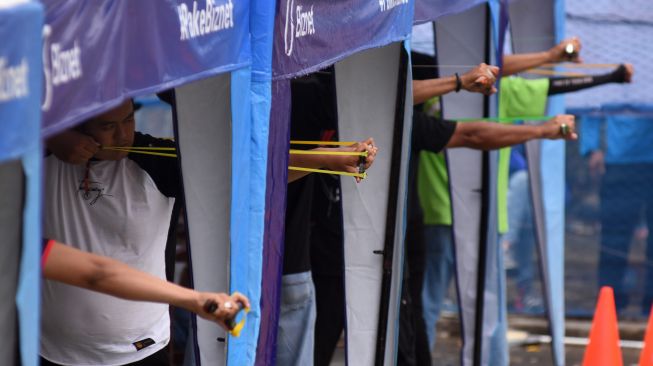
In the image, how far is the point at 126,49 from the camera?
251 cm

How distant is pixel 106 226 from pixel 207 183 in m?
0.30

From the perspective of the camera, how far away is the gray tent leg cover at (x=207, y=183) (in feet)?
10.8

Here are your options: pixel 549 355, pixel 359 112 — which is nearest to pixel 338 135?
pixel 359 112

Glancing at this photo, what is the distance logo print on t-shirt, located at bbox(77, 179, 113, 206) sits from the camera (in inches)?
130

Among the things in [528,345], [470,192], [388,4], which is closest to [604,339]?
[470,192]

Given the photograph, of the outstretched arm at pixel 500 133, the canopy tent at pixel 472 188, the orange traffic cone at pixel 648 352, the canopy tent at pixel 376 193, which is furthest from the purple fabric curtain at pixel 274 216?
the orange traffic cone at pixel 648 352

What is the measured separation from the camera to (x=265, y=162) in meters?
3.35

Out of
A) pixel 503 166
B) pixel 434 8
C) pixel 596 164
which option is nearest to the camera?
pixel 434 8

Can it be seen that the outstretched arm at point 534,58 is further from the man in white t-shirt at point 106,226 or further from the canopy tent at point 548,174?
the man in white t-shirt at point 106,226

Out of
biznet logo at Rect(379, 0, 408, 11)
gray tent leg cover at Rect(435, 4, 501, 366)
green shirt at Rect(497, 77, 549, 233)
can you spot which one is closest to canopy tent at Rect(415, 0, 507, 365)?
gray tent leg cover at Rect(435, 4, 501, 366)

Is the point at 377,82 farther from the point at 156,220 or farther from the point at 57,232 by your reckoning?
the point at 57,232

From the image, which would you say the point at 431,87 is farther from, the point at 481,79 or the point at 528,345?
the point at 528,345

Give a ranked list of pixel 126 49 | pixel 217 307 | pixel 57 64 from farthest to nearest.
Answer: pixel 217 307 → pixel 126 49 → pixel 57 64

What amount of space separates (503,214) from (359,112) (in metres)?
2.58
